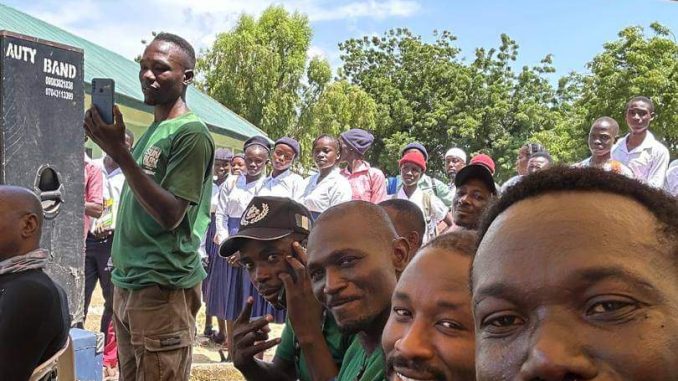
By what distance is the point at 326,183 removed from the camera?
6.57 meters

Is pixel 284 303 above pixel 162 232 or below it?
below

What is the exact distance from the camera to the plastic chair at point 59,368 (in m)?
2.59

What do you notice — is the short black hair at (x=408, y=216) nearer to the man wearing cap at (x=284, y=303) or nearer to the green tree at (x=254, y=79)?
the man wearing cap at (x=284, y=303)

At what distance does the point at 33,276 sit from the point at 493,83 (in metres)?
36.7

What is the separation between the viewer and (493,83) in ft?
124

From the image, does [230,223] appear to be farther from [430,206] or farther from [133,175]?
[133,175]

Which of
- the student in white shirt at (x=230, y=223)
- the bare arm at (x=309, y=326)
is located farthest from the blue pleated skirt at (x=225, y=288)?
the bare arm at (x=309, y=326)

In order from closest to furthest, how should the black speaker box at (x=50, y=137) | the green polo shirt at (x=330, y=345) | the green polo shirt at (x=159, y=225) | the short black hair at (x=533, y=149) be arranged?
the green polo shirt at (x=330, y=345) → the green polo shirt at (x=159, y=225) → the black speaker box at (x=50, y=137) → the short black hair at (x=533, y=149)

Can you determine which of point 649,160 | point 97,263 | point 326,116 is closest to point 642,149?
point 649,160

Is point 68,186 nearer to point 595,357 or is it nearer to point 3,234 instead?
point 3,234

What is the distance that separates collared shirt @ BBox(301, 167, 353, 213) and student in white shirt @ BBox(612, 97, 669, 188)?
88.3 inches

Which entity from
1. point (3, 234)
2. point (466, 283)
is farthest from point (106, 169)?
point (466, 283)

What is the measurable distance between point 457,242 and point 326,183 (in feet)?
15.9

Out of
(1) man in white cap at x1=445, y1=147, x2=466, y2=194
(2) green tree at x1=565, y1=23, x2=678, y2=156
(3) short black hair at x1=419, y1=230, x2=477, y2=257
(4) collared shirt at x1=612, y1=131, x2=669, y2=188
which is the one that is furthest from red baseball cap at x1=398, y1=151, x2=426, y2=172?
(2) green tree at x1=565, y1=23, x2=678, y2=156
